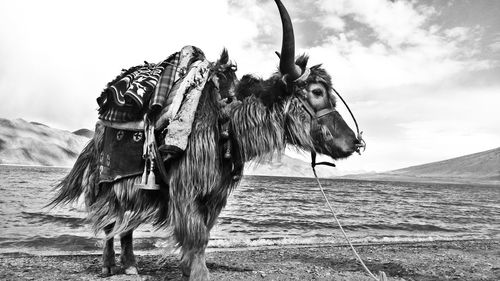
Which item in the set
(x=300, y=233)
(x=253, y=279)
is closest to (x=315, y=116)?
(x=253, y=279)

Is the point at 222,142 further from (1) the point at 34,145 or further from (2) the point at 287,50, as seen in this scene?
(1) the point at 34,145

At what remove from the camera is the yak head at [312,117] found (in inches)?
124

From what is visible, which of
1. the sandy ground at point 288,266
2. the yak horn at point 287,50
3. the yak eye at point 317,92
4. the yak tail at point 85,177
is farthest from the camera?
the sandy ground at point 288,266

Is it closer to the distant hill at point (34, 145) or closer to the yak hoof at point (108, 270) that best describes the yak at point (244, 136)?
the yak hoof at point (108, 270)

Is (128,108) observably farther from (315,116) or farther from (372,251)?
(372,251)

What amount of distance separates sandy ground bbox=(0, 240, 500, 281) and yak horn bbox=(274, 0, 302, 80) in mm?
2644

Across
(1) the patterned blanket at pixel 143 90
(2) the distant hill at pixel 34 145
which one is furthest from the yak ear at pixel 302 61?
(2) the distant hill at pixel 34 145

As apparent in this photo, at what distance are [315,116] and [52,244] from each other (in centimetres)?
702

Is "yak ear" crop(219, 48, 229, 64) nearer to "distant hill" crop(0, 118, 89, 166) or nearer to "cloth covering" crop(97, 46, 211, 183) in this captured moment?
"cloth covering" crop(97, 46, 211, 183)

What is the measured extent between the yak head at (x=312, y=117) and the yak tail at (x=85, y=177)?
207 cm

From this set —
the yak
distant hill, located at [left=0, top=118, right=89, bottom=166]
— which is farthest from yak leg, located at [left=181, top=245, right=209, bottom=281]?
distant hill, located at [left=0, top=118, right=89, bottom=166]

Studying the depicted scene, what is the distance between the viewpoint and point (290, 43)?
9.97ft

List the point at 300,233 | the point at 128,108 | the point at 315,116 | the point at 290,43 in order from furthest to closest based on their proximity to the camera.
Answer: the point at 300,233 → the point at 128,108 → the point at 315,116 → the point at 290,43

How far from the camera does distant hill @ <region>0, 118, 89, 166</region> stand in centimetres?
16450
